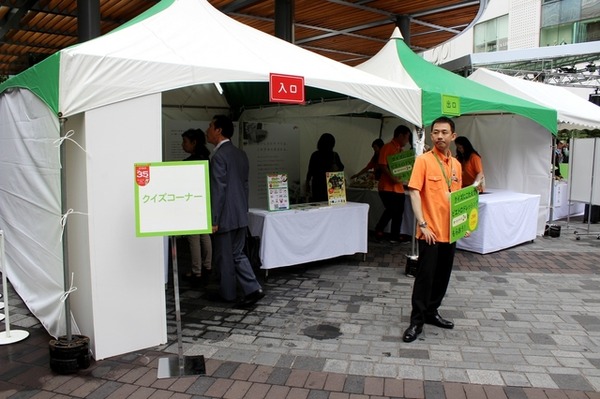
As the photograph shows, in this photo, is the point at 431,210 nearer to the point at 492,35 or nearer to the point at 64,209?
the point at 64,209

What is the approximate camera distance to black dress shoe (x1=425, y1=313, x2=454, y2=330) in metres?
4.02

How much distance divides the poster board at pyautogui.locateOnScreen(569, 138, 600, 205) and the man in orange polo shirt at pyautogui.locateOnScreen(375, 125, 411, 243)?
3312mm

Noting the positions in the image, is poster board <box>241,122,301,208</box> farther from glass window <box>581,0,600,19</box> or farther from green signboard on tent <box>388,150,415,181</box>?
glass window <box>581,0,600,19</box>

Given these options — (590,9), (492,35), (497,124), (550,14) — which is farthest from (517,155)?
(492,35)

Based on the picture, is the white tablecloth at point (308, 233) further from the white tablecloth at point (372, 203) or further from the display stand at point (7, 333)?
the display stand at point (7, 333)

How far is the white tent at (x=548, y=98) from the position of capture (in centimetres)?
803

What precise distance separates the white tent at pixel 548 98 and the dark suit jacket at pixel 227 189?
5889 millimetres

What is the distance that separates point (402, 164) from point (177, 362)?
455 cm

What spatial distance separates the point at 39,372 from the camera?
3.27 m

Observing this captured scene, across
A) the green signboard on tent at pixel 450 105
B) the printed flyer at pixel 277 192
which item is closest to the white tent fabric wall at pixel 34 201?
the printed flyer at pixel 277 192

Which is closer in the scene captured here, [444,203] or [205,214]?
[205,214]

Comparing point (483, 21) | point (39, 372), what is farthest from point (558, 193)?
point (483, 21)

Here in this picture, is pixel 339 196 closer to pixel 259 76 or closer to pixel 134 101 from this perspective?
pixel 259 76

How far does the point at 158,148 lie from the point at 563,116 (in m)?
6.97
